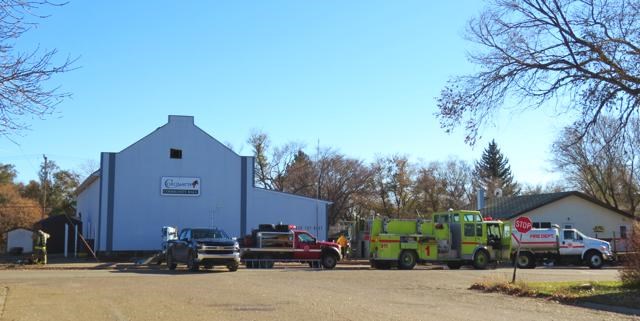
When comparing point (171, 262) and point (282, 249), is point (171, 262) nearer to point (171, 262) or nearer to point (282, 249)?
point (171, 262)

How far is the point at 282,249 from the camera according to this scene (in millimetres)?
30719

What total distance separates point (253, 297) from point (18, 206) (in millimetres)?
65674

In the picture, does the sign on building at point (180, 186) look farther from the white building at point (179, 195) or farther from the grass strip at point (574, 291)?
the grass strip at point (574, 291)

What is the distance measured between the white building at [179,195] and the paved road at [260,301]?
18.7m

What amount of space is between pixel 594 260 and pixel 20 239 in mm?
40989

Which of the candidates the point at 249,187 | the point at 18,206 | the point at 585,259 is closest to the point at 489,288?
the point at 585,259

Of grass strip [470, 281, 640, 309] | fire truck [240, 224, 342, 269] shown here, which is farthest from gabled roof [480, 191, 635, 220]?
grass strip [470, 281, 640, 309]

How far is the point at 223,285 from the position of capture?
62.6 ft

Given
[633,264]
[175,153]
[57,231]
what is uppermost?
[175,153]

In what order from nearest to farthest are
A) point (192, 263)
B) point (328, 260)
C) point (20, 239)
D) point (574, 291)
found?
point (574, 291)
point (192, 263)
point (328, 260)
point (20, 239)

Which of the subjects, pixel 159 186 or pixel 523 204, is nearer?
pixel 159 186

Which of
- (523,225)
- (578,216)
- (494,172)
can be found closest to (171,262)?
(523,225)

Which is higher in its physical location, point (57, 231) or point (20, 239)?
point (57, 231)

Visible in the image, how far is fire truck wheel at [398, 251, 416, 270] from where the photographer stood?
32.5 metres
